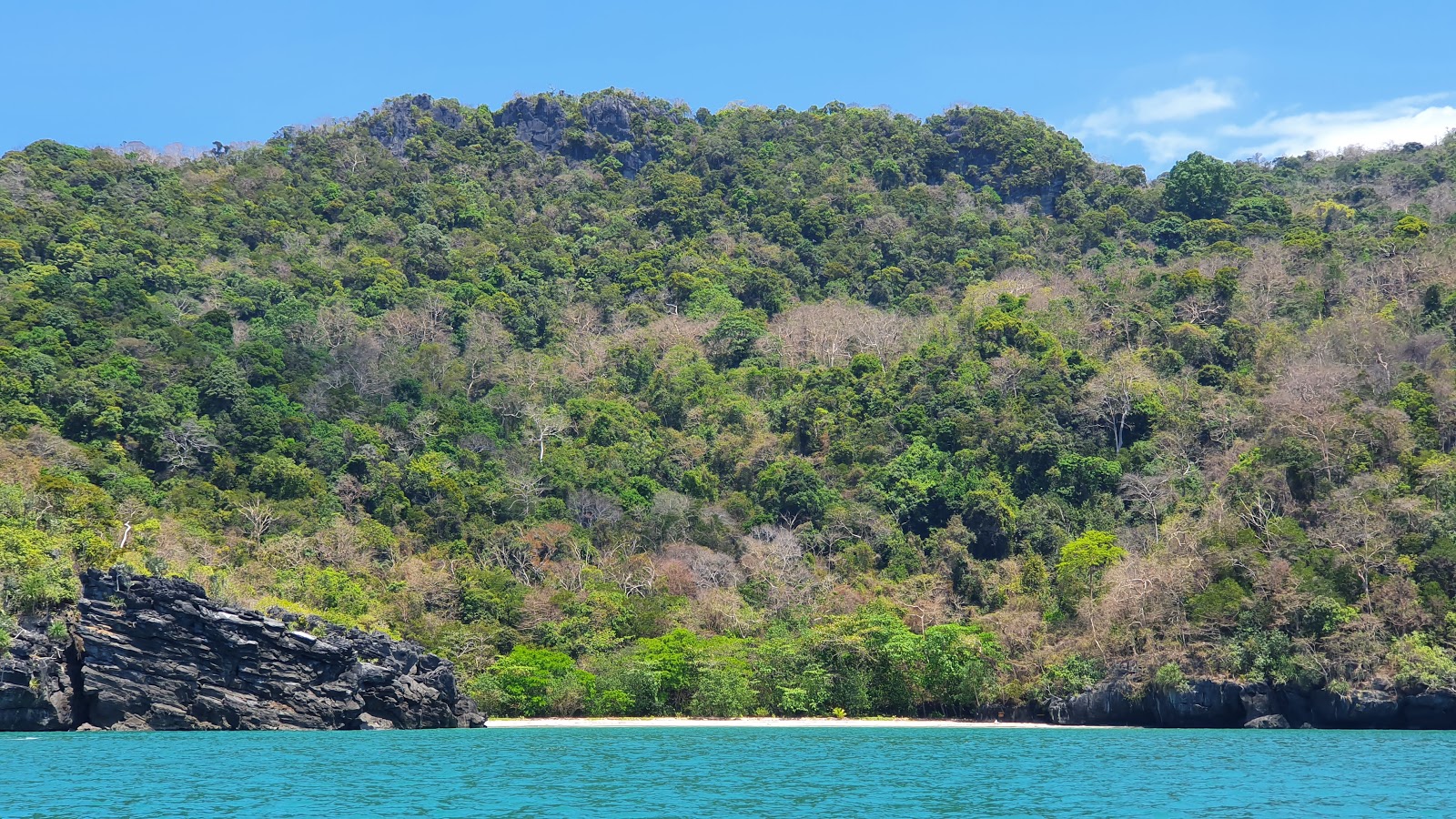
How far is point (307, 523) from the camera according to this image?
2115 inches

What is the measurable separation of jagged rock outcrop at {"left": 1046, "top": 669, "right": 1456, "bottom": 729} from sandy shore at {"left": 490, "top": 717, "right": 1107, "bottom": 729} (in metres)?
1.92

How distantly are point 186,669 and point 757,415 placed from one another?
3565cm

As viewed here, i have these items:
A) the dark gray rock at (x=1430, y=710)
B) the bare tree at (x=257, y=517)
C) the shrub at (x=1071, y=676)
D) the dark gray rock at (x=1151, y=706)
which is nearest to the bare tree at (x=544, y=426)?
the bare tree at (x=257, y=517)

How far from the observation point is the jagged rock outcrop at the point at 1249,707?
128ft

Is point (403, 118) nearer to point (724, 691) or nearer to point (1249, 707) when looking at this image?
point (724, 691)

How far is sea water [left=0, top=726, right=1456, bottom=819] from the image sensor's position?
74.4 ft

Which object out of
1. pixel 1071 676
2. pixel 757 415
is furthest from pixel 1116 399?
pixel 1071 676

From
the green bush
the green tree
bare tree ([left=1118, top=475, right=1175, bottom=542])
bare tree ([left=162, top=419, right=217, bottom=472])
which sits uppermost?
the green tree

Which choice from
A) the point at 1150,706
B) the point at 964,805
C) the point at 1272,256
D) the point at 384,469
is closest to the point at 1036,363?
the point at 1272,256

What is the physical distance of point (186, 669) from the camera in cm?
4006

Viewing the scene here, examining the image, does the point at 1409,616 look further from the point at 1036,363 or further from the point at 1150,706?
the point at 1036,363

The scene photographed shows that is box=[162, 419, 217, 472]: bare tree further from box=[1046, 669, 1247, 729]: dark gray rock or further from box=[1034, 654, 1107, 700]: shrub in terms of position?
box=[1046, 669, 1247, 729]: dark gray rock

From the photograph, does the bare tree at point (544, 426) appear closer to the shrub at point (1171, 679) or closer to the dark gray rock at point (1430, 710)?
the shrub at point (1171, 679)

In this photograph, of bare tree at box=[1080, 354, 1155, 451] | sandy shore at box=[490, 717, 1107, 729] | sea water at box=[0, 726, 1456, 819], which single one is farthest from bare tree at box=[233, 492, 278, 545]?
bare tree at box=[1080, 354, 1155, 451]
